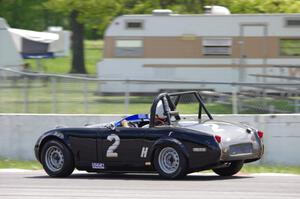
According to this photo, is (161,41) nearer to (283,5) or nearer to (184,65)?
(184,65)

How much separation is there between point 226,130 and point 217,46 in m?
14.7

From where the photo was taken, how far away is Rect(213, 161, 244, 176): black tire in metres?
13.2

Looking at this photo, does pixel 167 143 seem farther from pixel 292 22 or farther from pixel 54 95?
pixel 292 22

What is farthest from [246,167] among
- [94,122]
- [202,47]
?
[202,47]

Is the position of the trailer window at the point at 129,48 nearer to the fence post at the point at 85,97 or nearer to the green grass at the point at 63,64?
the fence post at the point at 85,97

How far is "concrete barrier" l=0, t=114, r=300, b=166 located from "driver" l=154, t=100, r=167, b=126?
296 cm

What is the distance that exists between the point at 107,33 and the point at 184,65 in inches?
105

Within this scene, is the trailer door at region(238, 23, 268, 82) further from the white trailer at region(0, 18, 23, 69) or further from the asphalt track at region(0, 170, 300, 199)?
the asphalt track at region(0, 170, 300, 199)

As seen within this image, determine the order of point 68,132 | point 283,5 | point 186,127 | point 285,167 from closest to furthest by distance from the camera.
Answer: point 186,127, point 68,132, point 285,167, point 283,5

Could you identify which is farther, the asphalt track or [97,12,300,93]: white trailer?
[97,12,300,93]: white trailer

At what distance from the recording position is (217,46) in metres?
27.2

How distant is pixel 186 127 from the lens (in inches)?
500

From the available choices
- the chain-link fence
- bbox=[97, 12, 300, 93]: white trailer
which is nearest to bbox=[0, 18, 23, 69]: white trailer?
bbox=[97, 12, 300, 93]: white trailer

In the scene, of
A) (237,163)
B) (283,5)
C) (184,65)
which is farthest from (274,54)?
(237,163)
